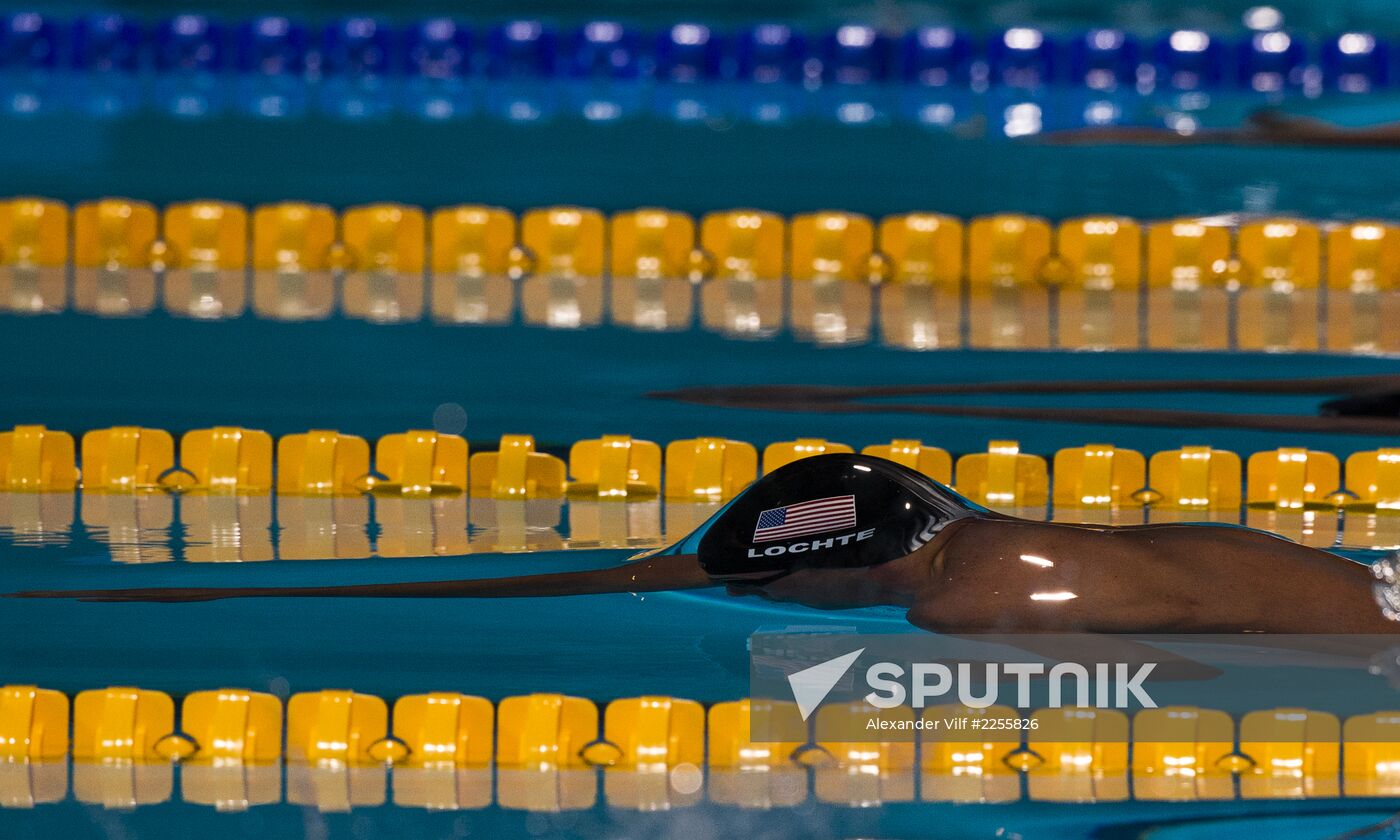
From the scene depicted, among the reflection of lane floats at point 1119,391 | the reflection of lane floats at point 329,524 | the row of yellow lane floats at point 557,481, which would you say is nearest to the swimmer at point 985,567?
the reflection of lane floats at point 329,524

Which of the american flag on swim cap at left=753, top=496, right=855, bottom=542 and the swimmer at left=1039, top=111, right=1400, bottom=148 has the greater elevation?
the swimmer at left=1039, top=111, right=1400, bottom=148

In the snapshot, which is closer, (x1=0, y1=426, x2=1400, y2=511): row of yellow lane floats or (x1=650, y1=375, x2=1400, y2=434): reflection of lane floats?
(x1=0, y1=426, x2=1400, y2=511): row of yellow lane floats

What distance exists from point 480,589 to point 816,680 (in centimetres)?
83

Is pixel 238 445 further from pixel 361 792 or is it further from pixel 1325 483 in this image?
pixel 1325 483

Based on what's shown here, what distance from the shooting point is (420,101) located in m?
7.36

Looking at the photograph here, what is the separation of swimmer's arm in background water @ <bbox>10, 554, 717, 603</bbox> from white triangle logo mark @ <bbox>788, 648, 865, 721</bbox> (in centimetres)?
37

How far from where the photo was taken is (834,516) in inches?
147

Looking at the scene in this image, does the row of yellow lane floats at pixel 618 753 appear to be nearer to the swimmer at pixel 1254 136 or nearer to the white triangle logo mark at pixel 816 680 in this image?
the white triangle logo mark at pixel 816 680

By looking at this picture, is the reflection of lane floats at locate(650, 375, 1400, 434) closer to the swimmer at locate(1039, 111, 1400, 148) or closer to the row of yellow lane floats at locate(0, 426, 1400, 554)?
the row of yellow lane floats at locate(0, 426, 1400, 554)

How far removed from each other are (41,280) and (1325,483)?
396 cm

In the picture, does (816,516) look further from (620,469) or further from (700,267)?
(700,267)

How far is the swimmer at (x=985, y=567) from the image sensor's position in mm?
3586

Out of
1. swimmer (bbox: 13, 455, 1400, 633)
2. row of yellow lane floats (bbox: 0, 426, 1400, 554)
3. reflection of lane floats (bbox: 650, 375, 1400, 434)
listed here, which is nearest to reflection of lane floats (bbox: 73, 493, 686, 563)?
row of yellow lane floats (bbox: 0, 426, 1400, 554)

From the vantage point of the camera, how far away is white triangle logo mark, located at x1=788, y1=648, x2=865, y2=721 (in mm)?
3623
